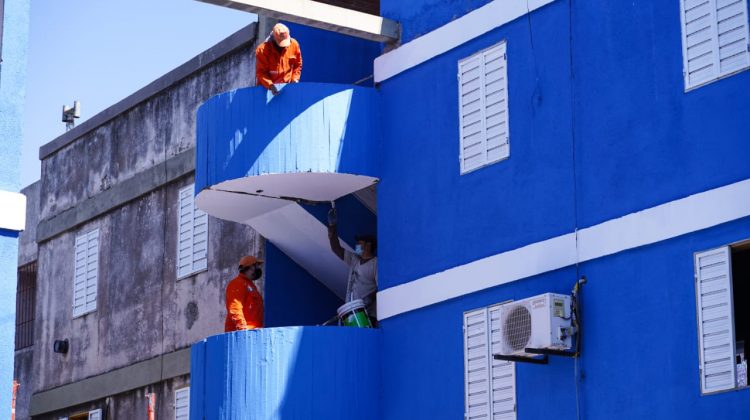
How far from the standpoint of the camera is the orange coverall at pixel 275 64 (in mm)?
21484

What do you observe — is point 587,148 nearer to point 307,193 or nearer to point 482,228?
point 482,228

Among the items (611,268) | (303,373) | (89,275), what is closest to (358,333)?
(303,373)

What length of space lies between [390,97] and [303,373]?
12.6 feet

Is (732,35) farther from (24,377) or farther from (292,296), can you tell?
(24,377)

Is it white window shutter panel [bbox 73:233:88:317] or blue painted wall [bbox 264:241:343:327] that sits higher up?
white window shutter panel [bbox 73:233:88:317]

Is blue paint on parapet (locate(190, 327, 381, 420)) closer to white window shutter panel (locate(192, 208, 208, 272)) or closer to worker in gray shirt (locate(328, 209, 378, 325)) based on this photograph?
worker in gray shirt (locate(328, 209, 378, 325))

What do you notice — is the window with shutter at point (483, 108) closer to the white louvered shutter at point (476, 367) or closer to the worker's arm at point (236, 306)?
the white louvered shutter at point (476, 367)

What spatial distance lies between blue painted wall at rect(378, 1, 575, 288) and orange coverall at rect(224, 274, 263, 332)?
73.7 inches

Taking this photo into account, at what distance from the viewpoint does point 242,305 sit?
21938 millimetres

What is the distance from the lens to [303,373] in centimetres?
2056

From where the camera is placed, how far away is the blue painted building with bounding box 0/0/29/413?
17.7 m

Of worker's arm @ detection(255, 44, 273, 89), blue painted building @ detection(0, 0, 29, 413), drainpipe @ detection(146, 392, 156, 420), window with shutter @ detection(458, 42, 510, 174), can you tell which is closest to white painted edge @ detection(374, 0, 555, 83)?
window with shutter @ detection(458, 42, 510, 174)

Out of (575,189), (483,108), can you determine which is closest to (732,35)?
(575,189)

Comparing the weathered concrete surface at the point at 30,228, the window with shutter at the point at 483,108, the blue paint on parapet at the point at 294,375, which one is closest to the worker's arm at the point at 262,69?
the window with shutter at the point at 483,108
